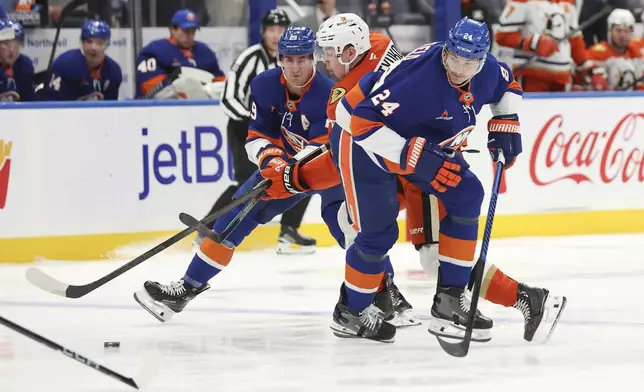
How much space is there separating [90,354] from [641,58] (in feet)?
16.2

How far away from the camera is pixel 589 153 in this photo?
7152 millimetres

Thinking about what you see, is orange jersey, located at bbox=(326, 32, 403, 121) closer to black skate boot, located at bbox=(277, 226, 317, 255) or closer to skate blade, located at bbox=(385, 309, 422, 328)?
skate blade, located at bbox=(385, 309, 422, 328)

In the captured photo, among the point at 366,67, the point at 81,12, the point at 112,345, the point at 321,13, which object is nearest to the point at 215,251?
the point at 112,345

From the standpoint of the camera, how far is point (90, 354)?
13.7 feet

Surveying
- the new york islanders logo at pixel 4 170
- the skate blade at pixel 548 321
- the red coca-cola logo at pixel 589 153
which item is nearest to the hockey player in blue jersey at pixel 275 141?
the skate blade at pixel 548 321

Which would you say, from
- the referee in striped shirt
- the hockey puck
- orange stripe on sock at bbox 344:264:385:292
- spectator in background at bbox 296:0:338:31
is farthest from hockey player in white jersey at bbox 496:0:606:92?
the hockey puck

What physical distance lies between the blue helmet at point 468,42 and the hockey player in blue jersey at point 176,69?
318cm

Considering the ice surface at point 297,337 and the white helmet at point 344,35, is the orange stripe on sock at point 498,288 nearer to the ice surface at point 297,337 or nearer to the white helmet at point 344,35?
the ice surface at point 297,337

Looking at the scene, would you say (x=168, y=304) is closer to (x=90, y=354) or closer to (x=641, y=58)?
(x=90, y=354)

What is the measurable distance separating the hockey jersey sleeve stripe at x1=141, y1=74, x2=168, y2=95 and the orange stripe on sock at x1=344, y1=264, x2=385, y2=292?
2.90 meters

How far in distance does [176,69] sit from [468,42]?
3376 millimetres

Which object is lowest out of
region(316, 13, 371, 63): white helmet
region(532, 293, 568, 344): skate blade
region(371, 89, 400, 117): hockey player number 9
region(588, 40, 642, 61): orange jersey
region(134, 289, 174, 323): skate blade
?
region(134, 289, 174, 323): skate blade

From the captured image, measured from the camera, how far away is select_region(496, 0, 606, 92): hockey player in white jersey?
7586mm

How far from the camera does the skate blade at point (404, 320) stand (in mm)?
4547
